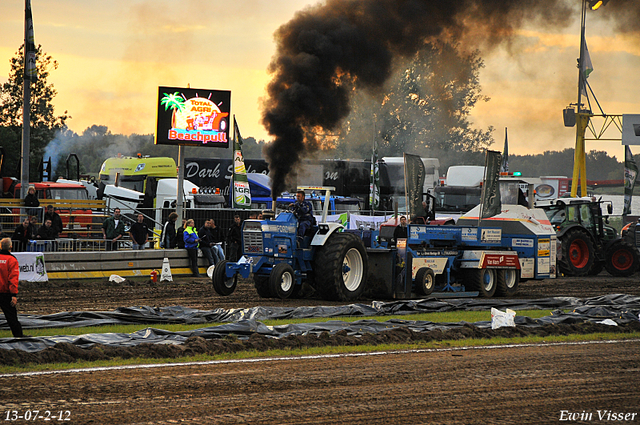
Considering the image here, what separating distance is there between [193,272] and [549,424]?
15.5 meters

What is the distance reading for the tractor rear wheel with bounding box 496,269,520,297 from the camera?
17.6m

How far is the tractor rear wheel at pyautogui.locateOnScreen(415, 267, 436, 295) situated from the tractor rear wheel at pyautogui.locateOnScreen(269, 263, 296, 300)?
2887 millimetres

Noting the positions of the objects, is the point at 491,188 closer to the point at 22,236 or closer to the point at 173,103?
the point at 173,103

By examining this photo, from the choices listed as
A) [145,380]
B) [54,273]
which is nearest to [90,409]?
[145,380]

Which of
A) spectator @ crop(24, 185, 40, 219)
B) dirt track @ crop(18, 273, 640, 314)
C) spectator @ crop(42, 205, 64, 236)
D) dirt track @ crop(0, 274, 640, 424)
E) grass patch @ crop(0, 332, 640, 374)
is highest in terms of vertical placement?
spectator @ crop(24, 185, 40, 219)

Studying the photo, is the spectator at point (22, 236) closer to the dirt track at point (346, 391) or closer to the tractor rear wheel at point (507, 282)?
the tractor rear wheel at point (507, 282)

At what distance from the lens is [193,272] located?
2053 cm

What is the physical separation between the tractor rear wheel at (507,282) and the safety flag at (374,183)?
17.9 meters

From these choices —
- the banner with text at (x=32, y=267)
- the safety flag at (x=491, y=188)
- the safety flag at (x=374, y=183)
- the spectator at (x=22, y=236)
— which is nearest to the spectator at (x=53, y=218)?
the spectator at (x=22, y=236)

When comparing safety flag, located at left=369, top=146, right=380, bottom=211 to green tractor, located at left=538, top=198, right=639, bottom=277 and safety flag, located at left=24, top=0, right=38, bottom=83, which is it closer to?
green tractor, located at left=538, top=198, right=639, bottom=277

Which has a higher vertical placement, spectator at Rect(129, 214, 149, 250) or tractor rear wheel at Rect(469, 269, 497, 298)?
spectator at Rect(129, 214, 149, 250)

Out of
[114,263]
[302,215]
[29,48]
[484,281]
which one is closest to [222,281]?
[302,215]

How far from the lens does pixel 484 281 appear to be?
17.4 meters

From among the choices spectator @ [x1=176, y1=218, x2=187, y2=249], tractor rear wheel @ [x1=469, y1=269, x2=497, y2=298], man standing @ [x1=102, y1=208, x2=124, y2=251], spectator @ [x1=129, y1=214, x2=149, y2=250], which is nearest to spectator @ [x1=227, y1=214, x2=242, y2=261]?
spectator @ [x1=176, y1=218, x2=187, y2=249]
